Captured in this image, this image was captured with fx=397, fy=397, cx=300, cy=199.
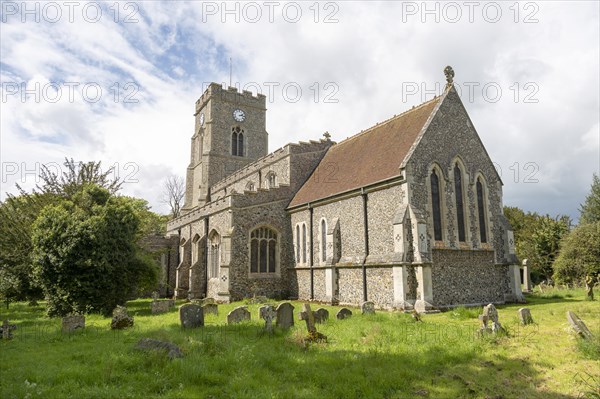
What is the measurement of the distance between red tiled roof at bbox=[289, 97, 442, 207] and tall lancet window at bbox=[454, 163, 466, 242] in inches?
99.8

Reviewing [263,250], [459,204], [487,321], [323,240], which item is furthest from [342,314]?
[263,250]

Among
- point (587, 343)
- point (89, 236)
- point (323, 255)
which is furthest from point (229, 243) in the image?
point (587, 343)

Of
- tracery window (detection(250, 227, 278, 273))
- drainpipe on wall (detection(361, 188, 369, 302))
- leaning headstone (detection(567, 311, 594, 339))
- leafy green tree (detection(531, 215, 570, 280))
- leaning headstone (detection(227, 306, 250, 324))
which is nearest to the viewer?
leaning headstone (detection(567, 311, 594, 339))

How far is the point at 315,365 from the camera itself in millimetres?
7320

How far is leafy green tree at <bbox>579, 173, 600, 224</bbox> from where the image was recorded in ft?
125

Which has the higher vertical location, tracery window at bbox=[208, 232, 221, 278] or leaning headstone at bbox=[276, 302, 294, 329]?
tracery window at bbox=[208, 232, 221, 278]

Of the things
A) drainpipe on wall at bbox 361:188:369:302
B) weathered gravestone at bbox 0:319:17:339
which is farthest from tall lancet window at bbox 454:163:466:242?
weathered gravestone at bbox 0:319:17:339

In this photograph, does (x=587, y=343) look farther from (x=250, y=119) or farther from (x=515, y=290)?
(x=250, y=119)

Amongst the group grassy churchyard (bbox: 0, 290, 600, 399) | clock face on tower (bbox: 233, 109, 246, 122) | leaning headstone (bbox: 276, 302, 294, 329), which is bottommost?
grassy churchyard (bbox: 0, 290, 600, 399)

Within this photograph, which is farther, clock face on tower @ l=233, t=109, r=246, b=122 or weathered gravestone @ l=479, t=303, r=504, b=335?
clock face on tower @ l=233, t=109, r=246, b=122

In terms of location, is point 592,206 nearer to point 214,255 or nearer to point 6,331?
point 214,255

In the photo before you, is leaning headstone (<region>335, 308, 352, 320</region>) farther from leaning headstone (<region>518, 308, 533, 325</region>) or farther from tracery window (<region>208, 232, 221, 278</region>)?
tracery window (<region>208, 232, 221, 278</region>)

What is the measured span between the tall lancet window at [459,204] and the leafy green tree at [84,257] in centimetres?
1378

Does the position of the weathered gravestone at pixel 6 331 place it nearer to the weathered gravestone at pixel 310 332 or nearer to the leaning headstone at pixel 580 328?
the weathered gravestone at pixel 310 332
